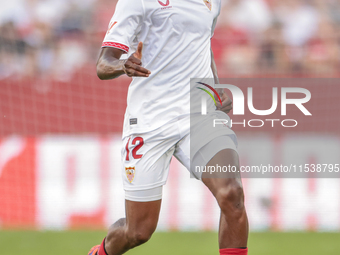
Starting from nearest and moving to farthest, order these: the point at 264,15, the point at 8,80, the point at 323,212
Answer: the point at 323,212
the point at 8,80
the point at 264,15

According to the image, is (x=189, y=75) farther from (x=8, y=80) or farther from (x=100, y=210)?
(x=8, y=80)

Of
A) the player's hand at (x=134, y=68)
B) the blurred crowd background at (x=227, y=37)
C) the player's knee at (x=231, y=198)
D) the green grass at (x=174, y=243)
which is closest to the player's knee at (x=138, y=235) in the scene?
the player's knee at (x=231, y=198)

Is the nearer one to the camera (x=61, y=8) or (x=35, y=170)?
(x=35, y=170)

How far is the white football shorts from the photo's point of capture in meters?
3.74

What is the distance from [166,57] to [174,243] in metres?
3.32

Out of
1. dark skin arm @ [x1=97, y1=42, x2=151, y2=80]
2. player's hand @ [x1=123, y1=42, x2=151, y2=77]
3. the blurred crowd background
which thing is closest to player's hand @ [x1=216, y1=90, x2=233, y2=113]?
dark skin arm @ [x1=97, y1=42, x2=151, y2=80]

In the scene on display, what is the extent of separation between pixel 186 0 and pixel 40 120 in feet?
15.5

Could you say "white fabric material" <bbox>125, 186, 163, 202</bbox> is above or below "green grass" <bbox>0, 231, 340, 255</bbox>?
above

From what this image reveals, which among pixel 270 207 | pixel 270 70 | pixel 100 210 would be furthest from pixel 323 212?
pixel 100 210

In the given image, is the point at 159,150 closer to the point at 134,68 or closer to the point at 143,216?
the point at 143,216

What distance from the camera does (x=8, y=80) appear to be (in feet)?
26.3

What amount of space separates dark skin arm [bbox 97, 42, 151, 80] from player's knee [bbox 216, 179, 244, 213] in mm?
855

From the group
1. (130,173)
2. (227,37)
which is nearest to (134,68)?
(130,173)

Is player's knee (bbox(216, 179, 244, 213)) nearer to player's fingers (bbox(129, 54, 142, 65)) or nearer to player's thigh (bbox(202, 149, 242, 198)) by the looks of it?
player's thigh (bbox(202, 149, 242, 198))
